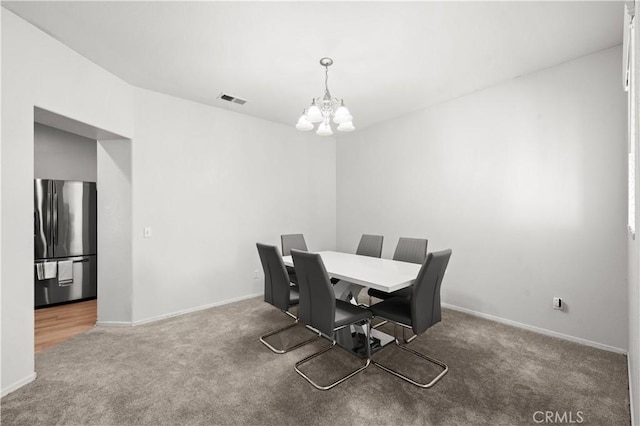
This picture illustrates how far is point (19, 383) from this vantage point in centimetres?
216

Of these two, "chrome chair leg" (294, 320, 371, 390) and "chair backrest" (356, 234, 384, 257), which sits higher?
"chair backrest" (356, 234, 384, 257)

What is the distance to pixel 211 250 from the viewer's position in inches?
161

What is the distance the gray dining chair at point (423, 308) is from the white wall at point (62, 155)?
5.18 metres

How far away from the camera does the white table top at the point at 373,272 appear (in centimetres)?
227

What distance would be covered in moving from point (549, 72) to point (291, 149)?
360cm

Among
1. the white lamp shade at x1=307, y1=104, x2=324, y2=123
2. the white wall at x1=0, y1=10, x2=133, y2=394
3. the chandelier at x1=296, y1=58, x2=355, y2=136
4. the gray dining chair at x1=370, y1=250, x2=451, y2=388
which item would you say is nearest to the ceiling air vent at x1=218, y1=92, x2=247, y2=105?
the chandelier at x1=296, y1=58, x2=355, y2=136

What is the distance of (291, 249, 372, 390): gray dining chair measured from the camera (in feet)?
6.94

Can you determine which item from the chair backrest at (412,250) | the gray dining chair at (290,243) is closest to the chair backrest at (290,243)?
the gray dining chair at (290,243)

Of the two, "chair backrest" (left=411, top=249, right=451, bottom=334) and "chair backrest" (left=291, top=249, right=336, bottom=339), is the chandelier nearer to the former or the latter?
"chair backrest" (left=291, top=249, right=336, bottom=339)

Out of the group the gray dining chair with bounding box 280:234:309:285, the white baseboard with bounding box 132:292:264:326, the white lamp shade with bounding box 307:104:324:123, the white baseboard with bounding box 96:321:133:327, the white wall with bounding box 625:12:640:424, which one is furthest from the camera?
the gray dining chair with bounding box 280:234:309:285

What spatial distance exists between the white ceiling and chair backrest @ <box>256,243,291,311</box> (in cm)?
188

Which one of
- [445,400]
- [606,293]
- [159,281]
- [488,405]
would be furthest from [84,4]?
[606,293]

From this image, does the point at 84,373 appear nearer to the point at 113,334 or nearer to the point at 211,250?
the point at 113,334

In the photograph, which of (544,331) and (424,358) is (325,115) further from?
(544,331)
